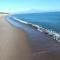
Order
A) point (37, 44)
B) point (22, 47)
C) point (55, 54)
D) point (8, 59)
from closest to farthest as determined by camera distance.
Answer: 1. point (8, 59)
2. point (55, 54)
3. point (22, 47)
4. point (37, 44)

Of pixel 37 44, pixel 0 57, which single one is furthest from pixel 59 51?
pixel 0 57

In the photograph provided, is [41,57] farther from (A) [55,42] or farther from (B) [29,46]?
(A) [55,42]

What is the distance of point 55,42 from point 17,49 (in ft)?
7.81

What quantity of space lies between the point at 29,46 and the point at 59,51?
1745 millimetres

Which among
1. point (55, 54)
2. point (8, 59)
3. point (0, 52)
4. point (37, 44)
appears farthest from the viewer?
point (37, 44)

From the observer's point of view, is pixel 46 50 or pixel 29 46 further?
pixel 29 46

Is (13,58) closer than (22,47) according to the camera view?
Yes

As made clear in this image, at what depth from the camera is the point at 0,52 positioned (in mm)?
9586

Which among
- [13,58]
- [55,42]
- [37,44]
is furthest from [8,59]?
[55,42]

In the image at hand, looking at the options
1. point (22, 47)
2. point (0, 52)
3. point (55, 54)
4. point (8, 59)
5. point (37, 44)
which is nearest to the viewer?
point (8, 59)

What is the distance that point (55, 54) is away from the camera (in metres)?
8.95

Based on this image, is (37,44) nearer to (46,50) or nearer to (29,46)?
(29,46)

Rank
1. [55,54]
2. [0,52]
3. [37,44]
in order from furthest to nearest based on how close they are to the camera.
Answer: [37,44] < [0,52] < [55,54]

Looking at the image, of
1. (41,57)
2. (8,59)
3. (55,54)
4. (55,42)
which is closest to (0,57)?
(8,59)
